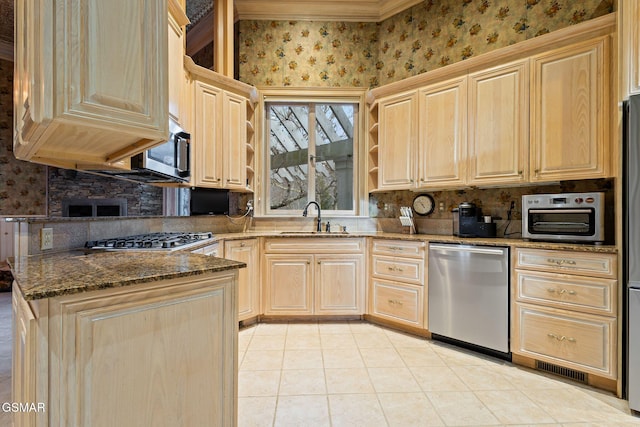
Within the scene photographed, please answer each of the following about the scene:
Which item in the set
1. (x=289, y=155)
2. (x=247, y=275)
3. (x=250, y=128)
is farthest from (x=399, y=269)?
(x=250, y=128)

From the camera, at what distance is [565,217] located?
223cm

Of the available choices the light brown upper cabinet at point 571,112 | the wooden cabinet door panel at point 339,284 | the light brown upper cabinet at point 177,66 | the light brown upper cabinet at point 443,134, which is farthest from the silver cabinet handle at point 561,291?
the light brown upper cabinet at point 177,66

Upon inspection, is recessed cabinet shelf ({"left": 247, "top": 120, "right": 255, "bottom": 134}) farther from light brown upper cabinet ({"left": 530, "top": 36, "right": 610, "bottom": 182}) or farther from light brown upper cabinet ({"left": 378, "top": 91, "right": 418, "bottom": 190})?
light brown upper cabinet ({"left": 530, "top": 36, "right": 610, "bottom": 182})

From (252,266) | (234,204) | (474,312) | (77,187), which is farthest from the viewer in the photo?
(234,204)

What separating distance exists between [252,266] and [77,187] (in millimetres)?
1788

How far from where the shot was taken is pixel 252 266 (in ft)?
10.2

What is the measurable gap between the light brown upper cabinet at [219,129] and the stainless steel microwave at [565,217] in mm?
2668

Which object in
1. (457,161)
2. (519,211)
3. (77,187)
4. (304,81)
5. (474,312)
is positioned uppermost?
(304,81)

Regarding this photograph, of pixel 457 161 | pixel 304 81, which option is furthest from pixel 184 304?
pixel 304 81

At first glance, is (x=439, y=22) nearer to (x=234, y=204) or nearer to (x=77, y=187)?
(x=234, y=204)

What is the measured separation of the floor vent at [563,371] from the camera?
2.09 m

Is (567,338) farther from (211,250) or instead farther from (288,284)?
(211,250)

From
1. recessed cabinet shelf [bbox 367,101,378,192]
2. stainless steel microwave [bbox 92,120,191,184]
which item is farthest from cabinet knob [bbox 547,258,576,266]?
stainless steel microwave [bbox 92,120,191,184]

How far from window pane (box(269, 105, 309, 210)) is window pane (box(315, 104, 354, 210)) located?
0.54ft
